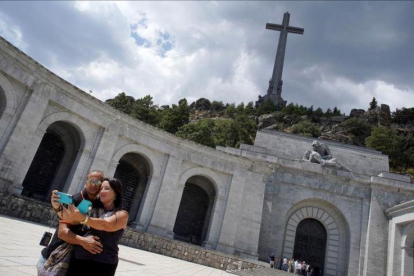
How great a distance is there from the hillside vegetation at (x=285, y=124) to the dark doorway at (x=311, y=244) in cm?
1893

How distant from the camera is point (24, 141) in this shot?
49.0ft

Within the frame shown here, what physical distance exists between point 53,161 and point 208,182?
1057 centimetres

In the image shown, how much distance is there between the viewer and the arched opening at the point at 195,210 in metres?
21.8

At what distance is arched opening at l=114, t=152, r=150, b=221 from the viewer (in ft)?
68.3

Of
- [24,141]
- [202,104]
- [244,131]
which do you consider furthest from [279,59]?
[24,141]

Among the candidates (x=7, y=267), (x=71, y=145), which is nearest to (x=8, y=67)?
(x=71, y=145)

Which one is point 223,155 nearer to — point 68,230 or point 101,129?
point 101,129

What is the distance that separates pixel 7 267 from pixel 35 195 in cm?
1538

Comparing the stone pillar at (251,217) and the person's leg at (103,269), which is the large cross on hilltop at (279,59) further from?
the person's leg at (103,269)

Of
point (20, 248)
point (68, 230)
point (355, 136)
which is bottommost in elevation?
point (20, 248)

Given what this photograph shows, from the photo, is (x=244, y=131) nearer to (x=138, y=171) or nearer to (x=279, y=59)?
(x=279, y=59)

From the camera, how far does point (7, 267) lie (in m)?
4.34

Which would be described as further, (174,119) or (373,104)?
(373,104)

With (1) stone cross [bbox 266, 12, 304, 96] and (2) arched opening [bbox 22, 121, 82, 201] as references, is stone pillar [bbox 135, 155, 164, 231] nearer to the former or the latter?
(2) arched opening [bbox 22, 121, 82, 201]
